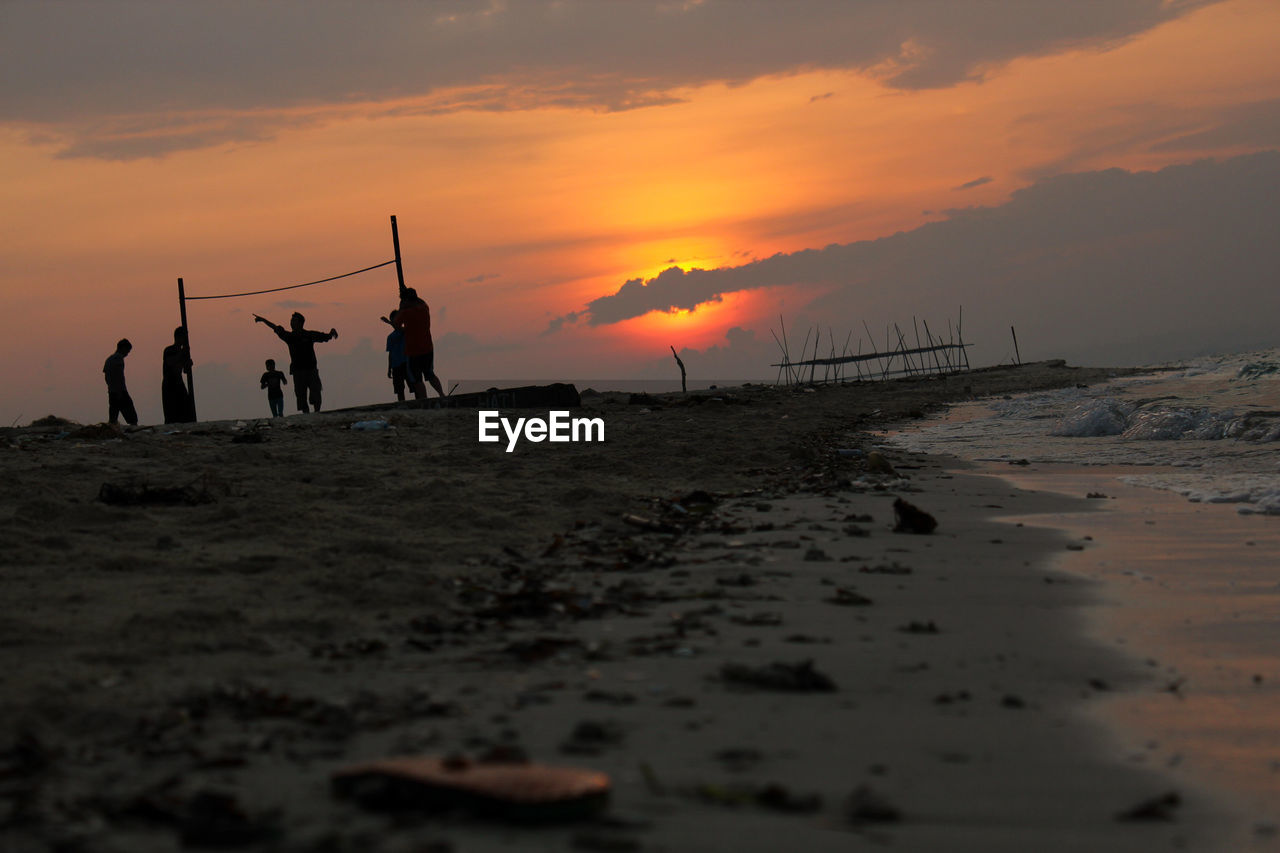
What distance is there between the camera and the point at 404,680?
302 centimetres

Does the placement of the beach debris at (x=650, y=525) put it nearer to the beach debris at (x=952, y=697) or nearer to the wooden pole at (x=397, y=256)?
the beach debris at (x=952, y=697)

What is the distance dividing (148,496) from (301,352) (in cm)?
931

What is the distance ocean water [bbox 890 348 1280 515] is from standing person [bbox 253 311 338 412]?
789 cm

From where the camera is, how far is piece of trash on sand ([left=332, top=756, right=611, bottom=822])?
198cm

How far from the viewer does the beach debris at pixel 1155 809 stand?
2158 mm

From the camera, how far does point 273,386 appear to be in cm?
1702

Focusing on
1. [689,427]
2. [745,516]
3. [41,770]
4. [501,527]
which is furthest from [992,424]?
[41,770]

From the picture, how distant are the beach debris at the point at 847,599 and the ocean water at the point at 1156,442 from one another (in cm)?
365

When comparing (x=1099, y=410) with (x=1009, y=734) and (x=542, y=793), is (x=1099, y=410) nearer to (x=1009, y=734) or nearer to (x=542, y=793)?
(x=1009, y=734)

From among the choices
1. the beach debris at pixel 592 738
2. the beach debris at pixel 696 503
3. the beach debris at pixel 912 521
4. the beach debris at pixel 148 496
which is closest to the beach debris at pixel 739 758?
the beach debris at pixel 592 738

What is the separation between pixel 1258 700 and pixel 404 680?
2340 mm

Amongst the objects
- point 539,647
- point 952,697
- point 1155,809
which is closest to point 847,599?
point 952,697

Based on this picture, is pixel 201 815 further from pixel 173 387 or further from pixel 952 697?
pixel 173 387

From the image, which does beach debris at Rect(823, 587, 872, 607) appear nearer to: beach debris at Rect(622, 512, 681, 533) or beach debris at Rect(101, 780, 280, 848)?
beach debris at Rect(622, 512, 681, 533)
